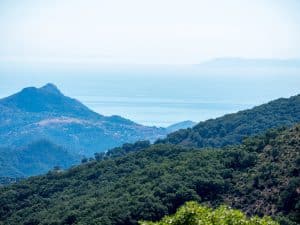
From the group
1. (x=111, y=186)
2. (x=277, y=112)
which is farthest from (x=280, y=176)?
(x=277, y=112)

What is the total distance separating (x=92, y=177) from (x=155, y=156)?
15.8 ft

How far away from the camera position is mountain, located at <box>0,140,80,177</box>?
338 feet

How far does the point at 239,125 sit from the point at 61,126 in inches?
3356

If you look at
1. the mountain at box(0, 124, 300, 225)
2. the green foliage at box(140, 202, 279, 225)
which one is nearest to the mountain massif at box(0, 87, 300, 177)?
the mountain at box(0, 124, 300, 225)

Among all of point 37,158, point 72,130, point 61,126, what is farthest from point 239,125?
point 61,126

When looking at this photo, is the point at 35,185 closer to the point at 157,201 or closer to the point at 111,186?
the point at 111,186

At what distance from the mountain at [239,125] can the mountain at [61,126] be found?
213 feet

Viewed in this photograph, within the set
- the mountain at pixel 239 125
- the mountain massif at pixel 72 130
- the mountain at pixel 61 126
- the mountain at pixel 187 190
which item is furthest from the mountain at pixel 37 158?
the mountain at pixel 187 190

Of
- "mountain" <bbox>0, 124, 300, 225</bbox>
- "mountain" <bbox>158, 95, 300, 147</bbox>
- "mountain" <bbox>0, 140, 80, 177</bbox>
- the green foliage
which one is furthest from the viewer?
"mountain" <bbox>0, 140, 80, 177</bbox>

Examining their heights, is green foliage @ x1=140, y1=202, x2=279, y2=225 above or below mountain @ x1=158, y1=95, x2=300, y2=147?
above

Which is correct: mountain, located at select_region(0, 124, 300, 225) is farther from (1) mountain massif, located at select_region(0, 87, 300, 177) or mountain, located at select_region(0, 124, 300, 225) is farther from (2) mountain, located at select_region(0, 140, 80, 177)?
(2) mountain, located at select_region(0, 140, 80, 177)

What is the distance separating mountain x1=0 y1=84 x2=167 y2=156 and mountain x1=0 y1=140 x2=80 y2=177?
39.6 ft

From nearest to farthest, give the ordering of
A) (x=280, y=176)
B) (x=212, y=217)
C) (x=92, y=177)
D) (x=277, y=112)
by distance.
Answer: (x=212, y=217)
(x=280, y=176)
(x=92, y=177)
(x=277, y=112)

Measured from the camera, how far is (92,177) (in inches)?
1620
